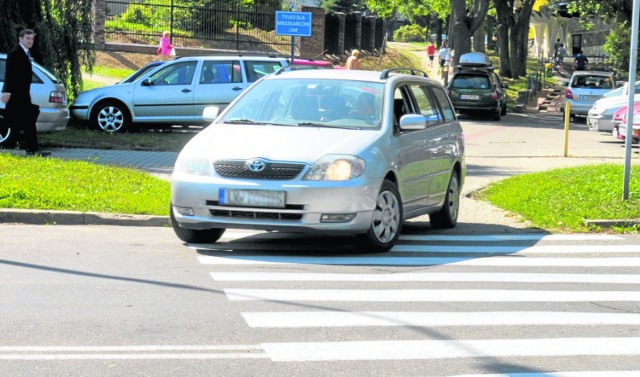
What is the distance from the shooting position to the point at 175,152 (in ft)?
67.9

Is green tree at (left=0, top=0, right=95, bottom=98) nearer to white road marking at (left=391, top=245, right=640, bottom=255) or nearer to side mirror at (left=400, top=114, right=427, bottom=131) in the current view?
side mirror at (left=400, top=114, right=427, bottom=131)

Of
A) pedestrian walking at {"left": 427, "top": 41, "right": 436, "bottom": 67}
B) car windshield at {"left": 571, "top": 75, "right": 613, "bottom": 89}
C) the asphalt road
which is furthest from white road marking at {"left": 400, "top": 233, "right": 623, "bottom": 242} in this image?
pedestrian walking at {"left": 427, "top": 41, "right": 436, "bottom": 67}

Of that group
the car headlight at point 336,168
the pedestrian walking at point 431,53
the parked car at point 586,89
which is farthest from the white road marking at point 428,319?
the pedestrian walking at point 431,53

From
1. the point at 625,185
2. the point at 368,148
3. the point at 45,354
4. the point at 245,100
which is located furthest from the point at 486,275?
the point at 625,185

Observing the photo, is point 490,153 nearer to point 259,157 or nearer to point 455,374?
point 259,157

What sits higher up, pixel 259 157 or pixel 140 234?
pixel 259 157

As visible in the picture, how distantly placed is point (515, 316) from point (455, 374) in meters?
1.72

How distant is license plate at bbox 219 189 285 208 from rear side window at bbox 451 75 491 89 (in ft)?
97.2

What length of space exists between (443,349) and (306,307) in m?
1.37

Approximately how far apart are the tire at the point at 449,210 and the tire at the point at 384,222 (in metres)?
2.07

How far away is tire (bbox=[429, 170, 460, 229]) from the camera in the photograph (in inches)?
501

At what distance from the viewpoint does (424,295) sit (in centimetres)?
848

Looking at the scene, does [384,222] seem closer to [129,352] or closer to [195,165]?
[195,165]

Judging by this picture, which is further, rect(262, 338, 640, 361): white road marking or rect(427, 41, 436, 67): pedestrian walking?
rect(427, 41, 436, 67): pedestrian walking
